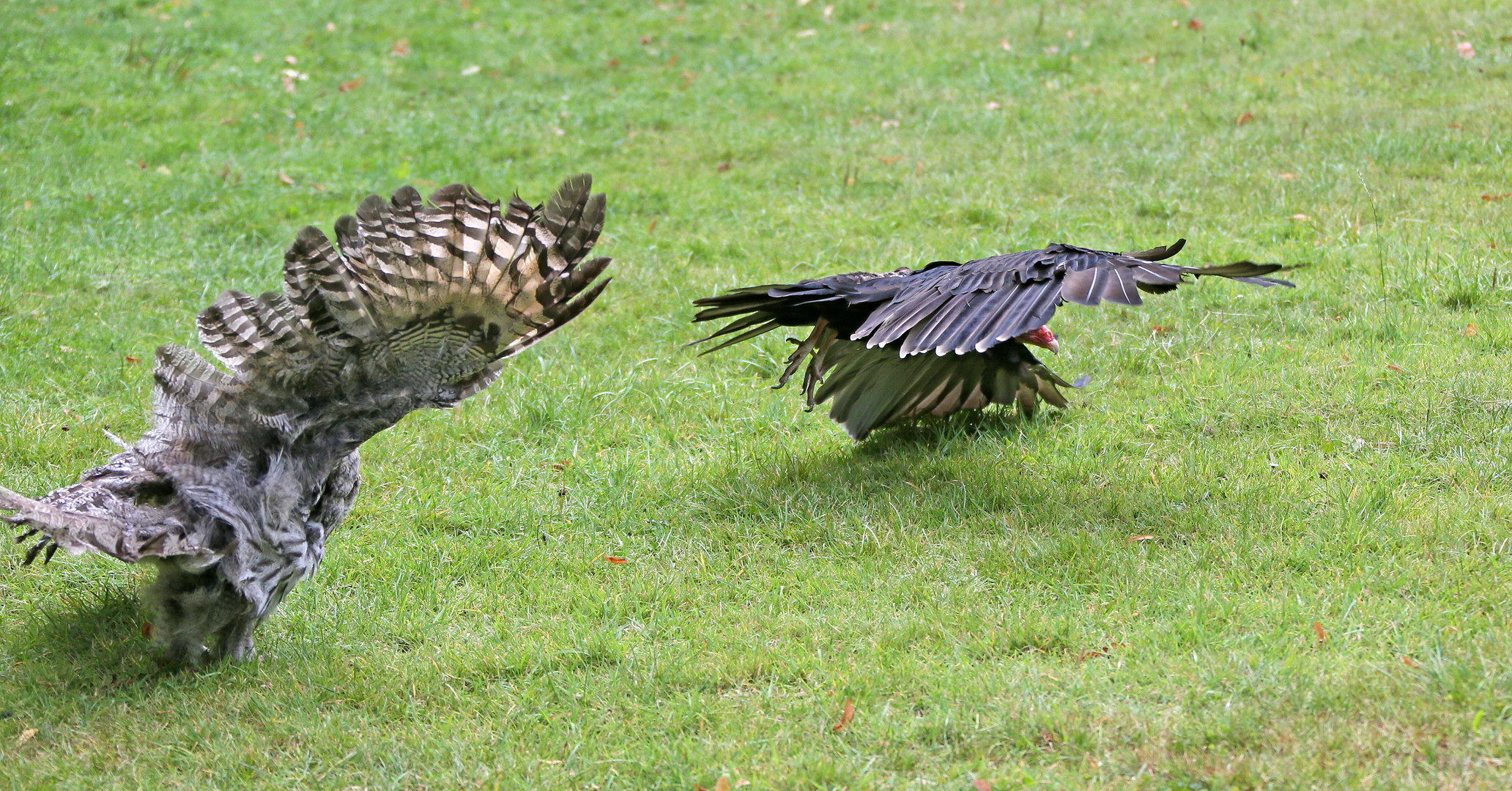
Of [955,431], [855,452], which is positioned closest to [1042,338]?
[955,431]

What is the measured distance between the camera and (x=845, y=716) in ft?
11.9

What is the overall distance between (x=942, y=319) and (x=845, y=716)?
1605 millimetres

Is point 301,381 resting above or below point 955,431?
above

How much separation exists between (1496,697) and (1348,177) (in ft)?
18.7

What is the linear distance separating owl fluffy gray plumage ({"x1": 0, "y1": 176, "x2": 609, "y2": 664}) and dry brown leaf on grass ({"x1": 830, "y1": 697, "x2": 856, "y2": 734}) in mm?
1428

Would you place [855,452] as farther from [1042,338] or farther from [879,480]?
[1042,338]

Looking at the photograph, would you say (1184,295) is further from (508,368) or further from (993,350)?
(508,368)

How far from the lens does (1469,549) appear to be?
13.8 ft

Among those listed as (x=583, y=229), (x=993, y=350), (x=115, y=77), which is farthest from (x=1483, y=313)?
(x=115, y=77)

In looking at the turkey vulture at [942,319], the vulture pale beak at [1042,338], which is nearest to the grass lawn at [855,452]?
the turkey vulture at [942,319]

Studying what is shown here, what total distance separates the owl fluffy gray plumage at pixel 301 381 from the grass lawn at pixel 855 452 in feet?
1.40

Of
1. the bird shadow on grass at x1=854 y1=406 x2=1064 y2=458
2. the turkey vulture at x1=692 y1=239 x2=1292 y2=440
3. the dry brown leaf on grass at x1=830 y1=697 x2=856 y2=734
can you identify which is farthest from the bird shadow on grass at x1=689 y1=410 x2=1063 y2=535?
the dry brown leaf on grass at x1=830 y1=697 x2=856 y2=734

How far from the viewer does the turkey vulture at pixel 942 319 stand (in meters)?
4.41

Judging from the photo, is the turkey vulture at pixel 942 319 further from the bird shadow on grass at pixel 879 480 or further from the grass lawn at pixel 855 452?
the grass lawn at pixel 855 452
